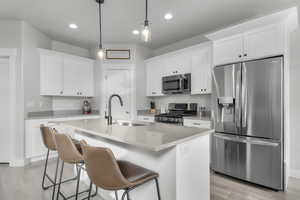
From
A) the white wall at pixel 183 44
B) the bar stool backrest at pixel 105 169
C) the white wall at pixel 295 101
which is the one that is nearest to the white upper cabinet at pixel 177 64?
the white wall at pixel 183 44

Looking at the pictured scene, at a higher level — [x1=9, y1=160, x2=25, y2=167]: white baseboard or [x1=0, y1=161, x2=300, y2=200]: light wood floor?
[x1=9, y1=160, x2=25, y2=167]: white baseboard

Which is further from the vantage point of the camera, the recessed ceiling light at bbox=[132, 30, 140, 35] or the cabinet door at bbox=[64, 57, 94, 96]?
the cabinet door at bbox=[64, 57, 94, 96]

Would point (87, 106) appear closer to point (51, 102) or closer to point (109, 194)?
point (51, 102)

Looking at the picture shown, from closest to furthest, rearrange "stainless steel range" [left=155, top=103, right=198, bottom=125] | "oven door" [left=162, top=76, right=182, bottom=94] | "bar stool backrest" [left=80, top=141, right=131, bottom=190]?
1. "bar stool backrest" [left=80, top=141, right=131, bottom=190]
2. "stainless steel range" [left=155, top=103, right=198, bottom=125]
3. "oven door" [left=162, top=76, right=182, bottom=94]

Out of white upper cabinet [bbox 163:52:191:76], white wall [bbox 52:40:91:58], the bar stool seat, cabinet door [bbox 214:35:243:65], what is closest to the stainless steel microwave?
white upper cabinet [bbox 163:52:191:76]

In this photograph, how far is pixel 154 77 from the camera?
431 centimetres

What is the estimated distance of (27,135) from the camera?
3102 mm

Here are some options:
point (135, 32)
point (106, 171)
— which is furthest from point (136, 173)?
point (135, 32)

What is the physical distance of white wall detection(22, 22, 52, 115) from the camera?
318 centimetres

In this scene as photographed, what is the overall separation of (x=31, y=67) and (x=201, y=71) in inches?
141

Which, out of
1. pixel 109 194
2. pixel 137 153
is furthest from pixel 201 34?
pixel 109 194

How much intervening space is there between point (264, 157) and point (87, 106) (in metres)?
4.09

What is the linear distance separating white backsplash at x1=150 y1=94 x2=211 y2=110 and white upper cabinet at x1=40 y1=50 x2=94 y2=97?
1.93 meters

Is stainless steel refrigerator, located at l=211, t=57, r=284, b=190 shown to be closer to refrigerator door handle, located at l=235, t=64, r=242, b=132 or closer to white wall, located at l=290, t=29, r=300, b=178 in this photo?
refrigerator door handle, located at l=235, t=64, r=242, b=132
